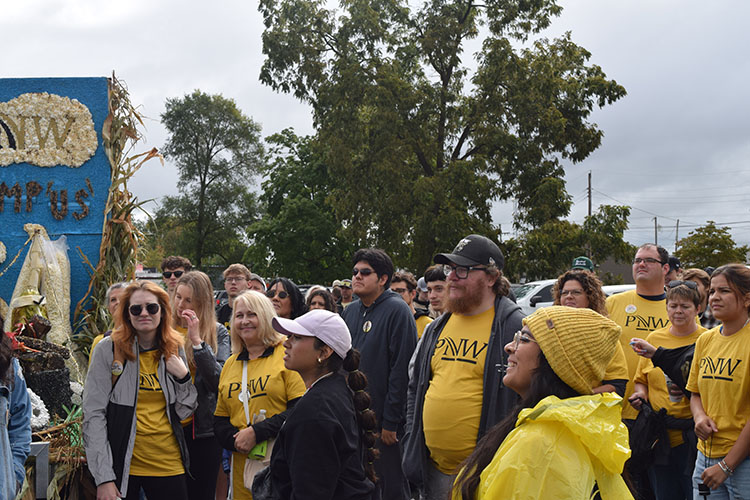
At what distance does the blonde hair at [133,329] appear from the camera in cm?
437

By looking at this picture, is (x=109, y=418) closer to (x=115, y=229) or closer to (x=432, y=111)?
(x=115, y=229)

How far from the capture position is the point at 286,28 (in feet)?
70.2

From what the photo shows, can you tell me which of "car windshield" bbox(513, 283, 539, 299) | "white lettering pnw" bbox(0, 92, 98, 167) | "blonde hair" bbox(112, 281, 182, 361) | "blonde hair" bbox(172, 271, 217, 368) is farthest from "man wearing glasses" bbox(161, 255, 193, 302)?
"car windshield" bbox(513, 283, 539, 299)

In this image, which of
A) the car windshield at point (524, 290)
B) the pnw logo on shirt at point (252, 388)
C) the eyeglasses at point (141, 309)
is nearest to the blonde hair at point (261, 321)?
the pnw logo on shirt at point (252, 388)

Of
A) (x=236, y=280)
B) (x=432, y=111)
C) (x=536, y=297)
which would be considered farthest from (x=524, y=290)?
(x=236, y=280)

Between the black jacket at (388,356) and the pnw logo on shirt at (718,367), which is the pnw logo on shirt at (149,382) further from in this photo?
the pnw logo on shirt at (718,367)

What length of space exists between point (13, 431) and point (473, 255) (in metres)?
2.57

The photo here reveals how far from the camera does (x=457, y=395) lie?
3.77 meters

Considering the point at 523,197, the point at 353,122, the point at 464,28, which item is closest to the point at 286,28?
the point at 353,122

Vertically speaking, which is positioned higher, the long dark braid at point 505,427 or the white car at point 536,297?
the long dark braid at point 505,427

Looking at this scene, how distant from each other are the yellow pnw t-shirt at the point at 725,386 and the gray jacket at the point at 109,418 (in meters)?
3.28

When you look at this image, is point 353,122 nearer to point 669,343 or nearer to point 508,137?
point 508,137

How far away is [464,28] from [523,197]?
5290mm

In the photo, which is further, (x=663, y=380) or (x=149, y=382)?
(x=663, y=380)
